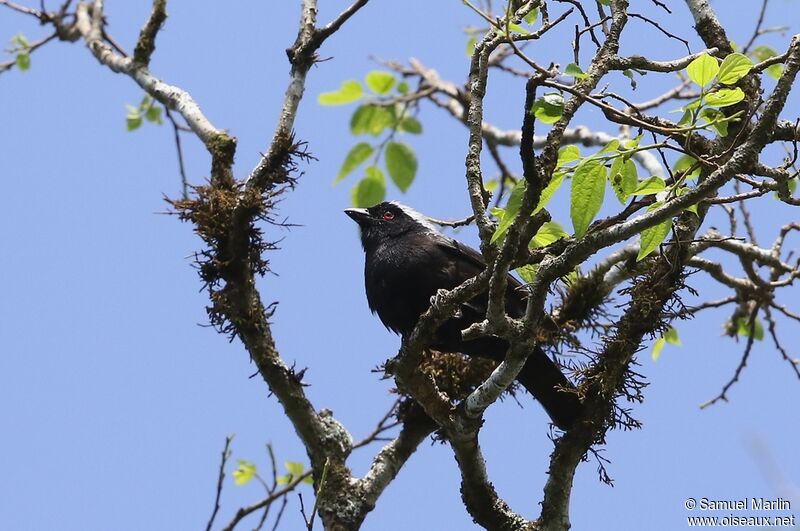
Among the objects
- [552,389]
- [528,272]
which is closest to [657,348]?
[552,389]

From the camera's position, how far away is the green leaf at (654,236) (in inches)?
123

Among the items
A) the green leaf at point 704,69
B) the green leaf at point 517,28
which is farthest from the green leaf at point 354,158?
the green leaf at point 704,69

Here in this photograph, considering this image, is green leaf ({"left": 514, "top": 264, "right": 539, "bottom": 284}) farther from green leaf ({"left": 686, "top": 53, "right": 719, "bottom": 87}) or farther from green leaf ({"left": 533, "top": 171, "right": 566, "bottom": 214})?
green leaf ({"left": 686, "top": 53, "right": 719, "bottom": 87})

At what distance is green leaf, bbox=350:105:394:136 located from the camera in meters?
4.56

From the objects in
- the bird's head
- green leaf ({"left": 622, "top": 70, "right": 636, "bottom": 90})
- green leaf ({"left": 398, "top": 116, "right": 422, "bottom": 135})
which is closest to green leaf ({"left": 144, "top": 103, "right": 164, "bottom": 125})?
the bird's head

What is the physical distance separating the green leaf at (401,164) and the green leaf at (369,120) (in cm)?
10

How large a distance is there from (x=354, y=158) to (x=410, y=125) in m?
0.40

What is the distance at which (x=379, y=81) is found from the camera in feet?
14.5

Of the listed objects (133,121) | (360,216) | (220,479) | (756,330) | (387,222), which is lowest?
(220,479)

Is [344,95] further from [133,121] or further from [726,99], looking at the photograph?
[133,121]

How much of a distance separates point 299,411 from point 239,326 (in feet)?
1.72

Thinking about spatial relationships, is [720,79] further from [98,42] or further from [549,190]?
[98,42]

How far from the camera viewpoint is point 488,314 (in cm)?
364

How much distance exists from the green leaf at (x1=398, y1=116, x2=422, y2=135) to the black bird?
3.14ft
